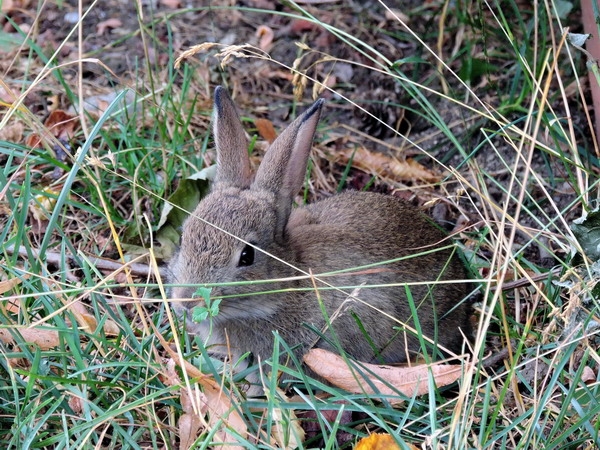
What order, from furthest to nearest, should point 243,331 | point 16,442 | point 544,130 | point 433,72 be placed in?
point 433,72 < point 544,130 < point 243,331 < point 16,442

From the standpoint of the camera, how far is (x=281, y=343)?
161 inches

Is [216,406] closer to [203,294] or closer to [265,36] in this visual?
[203,294]

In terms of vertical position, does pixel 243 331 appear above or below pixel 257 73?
below

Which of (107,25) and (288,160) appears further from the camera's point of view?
(107,25)

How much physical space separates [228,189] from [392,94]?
233cm

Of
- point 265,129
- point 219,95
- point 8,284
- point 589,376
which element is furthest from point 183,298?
point 265,129

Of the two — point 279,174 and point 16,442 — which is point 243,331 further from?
point 16,442

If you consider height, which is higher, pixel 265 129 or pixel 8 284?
pixel 8 284

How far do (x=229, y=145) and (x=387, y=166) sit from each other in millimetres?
1750

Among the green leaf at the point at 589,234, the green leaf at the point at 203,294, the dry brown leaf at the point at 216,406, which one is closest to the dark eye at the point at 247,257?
the green leaf at the point at 203,294

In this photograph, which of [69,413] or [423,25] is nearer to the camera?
[69,413]

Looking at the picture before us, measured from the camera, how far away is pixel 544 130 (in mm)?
5688

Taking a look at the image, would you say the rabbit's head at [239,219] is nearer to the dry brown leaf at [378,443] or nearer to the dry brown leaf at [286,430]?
the dry brown leaf at [286,430]

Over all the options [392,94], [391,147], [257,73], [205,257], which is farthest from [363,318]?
[257,73]
